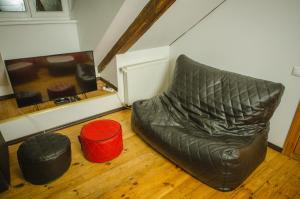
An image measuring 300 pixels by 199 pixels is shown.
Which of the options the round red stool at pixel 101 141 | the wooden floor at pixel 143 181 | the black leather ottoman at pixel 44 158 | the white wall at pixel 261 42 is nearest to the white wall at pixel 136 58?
the white wall at pixel 261 42

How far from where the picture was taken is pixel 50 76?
7.82ft

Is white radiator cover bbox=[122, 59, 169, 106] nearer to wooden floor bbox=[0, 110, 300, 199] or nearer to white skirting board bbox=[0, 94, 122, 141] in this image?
white skirting board bbox=[0, 94, 122, 141]

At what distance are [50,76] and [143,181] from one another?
1585 mm

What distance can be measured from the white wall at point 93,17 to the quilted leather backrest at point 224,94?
101 centimetres

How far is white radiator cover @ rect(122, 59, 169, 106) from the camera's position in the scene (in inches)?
113

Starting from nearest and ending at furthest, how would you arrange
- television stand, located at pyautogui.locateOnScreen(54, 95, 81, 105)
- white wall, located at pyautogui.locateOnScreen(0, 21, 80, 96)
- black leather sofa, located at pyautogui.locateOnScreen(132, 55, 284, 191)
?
1. black leather sofa, located at pyautogui.locateOnScreen(132, 55, 284, 191)
2. television stand, located at pyautogui.locateOnScreen(54, 95, 81, 105)
3. white wall, located at pyautogui.locateOnScreen(0, 21, 80, 96)

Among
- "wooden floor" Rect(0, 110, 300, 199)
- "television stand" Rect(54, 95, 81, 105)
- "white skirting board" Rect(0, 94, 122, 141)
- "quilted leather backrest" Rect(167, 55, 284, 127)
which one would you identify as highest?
"quilted leather backrest" Rect(167, 55, 284, 127)

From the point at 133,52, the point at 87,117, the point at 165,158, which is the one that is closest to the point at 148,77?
the point at 133,52

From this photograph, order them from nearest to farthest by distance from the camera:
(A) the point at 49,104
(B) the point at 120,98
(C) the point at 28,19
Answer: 1. (A) the point at 49,104
2. (C) the point at 28,19
3. (B) the point at 120,98

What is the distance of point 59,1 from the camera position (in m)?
3.10

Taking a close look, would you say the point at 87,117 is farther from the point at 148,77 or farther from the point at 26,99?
the point at 148,77

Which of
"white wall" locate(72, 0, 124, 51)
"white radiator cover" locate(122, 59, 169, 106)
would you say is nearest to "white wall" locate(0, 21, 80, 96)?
"white wall" locate(72, 0, 124, 51)

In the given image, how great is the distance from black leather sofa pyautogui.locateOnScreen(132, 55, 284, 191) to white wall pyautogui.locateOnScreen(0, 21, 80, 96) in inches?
68.6

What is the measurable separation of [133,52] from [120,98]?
0.70m
